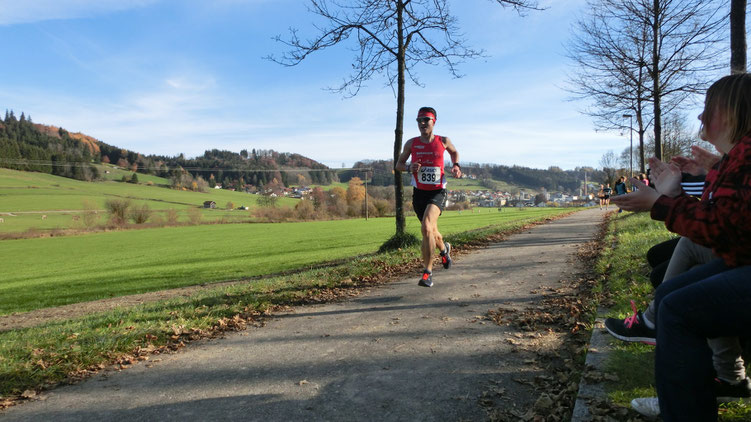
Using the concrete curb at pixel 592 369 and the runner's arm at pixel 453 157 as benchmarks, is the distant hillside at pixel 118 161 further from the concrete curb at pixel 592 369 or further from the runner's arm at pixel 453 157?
the concrete curb at pixel 592 369

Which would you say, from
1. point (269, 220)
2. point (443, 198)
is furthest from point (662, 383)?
point (269, 220)

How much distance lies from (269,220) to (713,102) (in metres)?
77.2

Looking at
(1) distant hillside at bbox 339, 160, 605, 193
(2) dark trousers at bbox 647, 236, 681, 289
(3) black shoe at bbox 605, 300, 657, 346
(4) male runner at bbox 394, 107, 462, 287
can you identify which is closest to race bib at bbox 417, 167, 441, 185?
(4) male runner at bbox 394, 107, 462, 287

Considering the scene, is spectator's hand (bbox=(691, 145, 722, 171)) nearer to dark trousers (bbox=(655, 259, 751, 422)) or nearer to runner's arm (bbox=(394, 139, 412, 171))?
dark trousers (bbox=(655, 259, 751, 422))

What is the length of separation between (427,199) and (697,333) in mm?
4790

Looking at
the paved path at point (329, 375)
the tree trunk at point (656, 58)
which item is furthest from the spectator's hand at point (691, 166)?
the tree trunk at point (656, 58)

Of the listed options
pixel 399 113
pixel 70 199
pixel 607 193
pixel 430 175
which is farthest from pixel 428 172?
pixel 70 199

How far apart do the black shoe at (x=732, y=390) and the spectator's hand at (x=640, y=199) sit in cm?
97

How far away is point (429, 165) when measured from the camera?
6.40 meters

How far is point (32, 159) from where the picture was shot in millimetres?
102750

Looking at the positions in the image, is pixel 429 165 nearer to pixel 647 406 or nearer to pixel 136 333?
pixel 136 333

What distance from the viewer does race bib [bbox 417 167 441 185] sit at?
6379 millimetres

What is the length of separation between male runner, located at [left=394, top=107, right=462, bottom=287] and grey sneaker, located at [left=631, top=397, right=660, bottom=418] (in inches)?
156

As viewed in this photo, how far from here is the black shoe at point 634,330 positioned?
2701 mm
